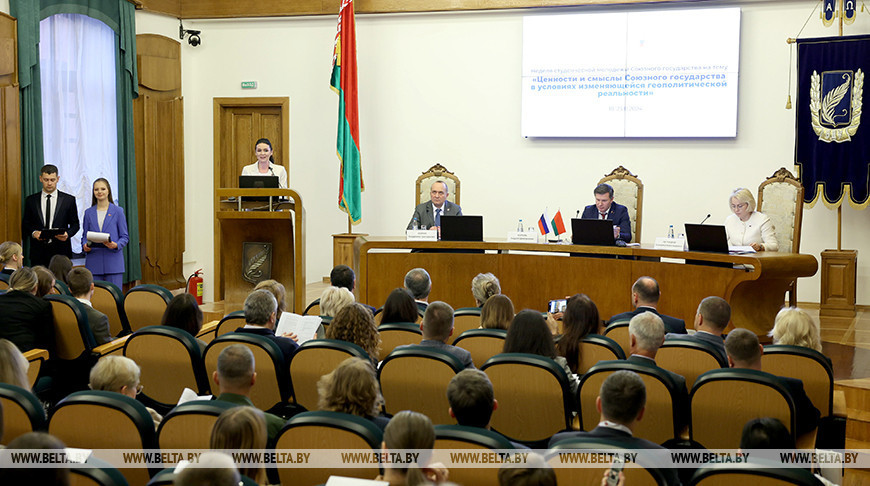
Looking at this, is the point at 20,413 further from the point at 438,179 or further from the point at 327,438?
the point at 438,179

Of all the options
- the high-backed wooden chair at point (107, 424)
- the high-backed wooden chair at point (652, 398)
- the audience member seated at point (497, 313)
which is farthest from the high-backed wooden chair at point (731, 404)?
the high-backed wooden chair at point (107, 424)

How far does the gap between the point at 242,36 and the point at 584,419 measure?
773cm

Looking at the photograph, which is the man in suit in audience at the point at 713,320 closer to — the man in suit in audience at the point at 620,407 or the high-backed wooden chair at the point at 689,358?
the high-backed wooden chair at the point at 689,358

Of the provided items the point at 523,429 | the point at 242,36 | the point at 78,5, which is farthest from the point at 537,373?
the point at 242,36

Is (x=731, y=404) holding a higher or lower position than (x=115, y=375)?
lower

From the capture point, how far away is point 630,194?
7375 millimetres

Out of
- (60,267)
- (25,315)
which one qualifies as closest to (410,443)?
(25,315)

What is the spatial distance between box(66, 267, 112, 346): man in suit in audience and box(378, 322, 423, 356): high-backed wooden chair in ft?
5.71

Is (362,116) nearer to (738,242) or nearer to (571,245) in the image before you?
(571,245)

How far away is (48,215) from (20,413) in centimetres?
502

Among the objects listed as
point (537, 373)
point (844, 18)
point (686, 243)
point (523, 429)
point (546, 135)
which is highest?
point (844, 18)

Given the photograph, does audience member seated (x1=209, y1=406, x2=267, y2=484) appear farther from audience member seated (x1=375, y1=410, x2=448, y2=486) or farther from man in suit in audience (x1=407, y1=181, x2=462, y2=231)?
man in suit in audience (x1=407, y1=181, x2=462, y2=231)

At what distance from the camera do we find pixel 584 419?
10.3 ft

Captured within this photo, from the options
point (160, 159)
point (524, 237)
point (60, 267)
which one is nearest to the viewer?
point (60, 267)
